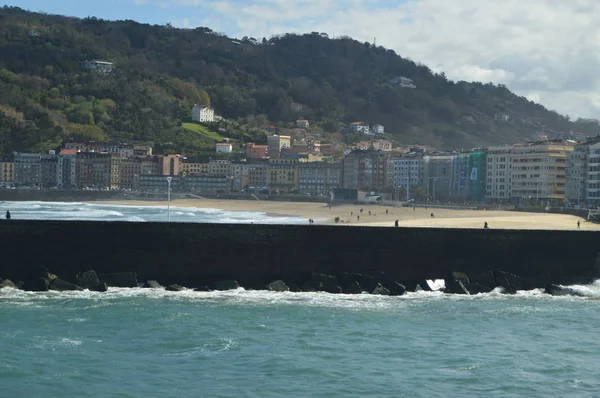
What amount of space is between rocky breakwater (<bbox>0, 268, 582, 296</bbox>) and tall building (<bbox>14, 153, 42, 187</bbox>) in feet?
360

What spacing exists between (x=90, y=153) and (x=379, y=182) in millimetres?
39614

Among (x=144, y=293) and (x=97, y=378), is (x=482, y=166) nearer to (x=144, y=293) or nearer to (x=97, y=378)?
(x=144, y=293)

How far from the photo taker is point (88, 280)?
92.7ft

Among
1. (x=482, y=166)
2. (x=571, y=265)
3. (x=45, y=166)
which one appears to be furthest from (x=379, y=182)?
(x=571, y=265)

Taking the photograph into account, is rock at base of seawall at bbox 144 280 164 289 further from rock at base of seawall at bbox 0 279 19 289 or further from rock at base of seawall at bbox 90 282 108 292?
rock at base of seawall at bbox 0 279 19 289

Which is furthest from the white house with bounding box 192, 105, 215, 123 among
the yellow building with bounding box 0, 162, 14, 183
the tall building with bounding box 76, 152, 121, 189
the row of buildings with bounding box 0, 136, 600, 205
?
the yellow building with bounding box 0, 162, 14, 183

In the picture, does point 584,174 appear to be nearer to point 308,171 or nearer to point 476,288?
point 308,171

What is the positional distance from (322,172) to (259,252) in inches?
4173

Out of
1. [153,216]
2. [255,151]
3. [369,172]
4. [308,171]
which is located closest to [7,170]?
[255,151]

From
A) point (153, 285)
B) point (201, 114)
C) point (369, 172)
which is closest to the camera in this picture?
point (153, 285)

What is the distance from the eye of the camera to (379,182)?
129m

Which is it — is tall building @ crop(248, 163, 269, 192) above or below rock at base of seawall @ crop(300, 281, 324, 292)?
above

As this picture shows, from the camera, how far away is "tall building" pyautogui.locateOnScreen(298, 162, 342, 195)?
440 feet

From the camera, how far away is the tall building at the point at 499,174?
10575 centimetres
